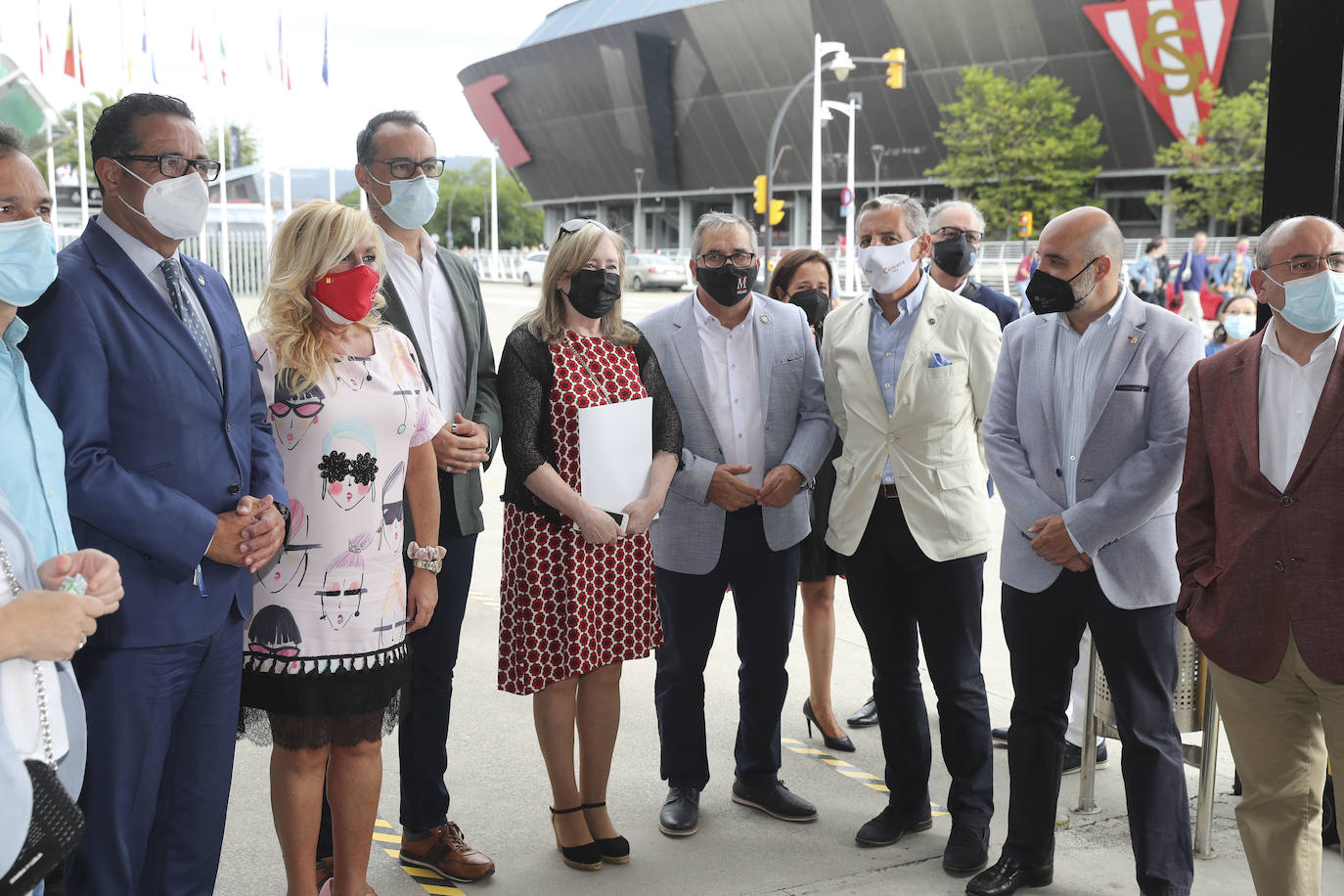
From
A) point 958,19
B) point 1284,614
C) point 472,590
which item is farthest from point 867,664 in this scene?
point 958,19

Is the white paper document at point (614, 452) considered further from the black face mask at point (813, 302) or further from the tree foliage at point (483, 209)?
the tree foliage at point (483, 209)

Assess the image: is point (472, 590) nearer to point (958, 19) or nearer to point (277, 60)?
point (277, 60)

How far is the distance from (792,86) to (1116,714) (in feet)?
158

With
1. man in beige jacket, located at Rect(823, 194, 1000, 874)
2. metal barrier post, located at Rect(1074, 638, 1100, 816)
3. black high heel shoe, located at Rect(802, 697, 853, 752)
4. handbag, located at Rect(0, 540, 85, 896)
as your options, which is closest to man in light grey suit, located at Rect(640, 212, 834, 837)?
man in beige jacket, located at Rect(823, 194, 1000, 874)

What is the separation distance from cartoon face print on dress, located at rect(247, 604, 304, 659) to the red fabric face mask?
0.77 meters

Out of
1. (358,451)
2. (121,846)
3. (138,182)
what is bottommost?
(121,846)

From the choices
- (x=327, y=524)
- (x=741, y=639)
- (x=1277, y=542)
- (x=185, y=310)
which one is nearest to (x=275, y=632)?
(x=327, y=524)

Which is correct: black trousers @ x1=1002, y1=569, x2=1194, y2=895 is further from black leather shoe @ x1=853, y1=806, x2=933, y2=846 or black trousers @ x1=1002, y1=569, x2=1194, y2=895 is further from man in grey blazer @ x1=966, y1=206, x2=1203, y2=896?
black leather shoe @ x1=853, y1=806, x2=933, y2=846

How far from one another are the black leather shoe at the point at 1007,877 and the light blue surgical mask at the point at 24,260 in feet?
9.93

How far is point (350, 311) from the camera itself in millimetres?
3061

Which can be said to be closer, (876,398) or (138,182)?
(138,182)

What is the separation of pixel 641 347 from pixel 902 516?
41.6 inches

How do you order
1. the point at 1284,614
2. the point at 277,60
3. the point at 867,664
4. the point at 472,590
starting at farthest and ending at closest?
the point at 277,60 → the point at 472,590 → the point at 867,664 → the point at 1284,614

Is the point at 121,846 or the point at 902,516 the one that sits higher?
the point at 902,516
